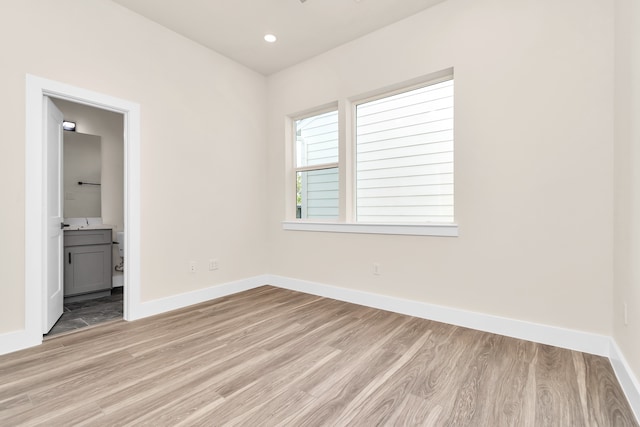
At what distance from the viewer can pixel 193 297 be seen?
3.39 meters

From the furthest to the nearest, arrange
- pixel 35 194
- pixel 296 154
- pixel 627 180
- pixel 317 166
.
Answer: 1. pixel 296 154
2. pixel 317 166
3. pixel 35 194
4. pixel 627 180

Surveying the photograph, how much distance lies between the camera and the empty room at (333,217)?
1733 millimetres

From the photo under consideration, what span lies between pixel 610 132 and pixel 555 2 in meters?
1.07

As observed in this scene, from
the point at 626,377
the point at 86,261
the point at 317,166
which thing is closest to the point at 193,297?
the point at 86,261

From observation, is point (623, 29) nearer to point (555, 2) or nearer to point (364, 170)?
point (555, 2)

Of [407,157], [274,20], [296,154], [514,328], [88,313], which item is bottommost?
[88,313]

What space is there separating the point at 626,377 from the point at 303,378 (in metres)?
1.82

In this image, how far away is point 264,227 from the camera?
4297 mm

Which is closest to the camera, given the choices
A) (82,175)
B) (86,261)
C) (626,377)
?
(626,377)

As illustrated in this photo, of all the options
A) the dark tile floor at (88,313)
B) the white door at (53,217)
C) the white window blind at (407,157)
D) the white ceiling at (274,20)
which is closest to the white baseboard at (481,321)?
the white window blind at (407,157)

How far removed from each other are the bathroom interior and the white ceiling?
200cm

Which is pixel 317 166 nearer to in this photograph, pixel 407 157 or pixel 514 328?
pixel 407 157

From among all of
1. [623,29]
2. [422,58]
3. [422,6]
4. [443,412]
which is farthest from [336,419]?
[422,6]

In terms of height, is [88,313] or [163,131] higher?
[163,131]
